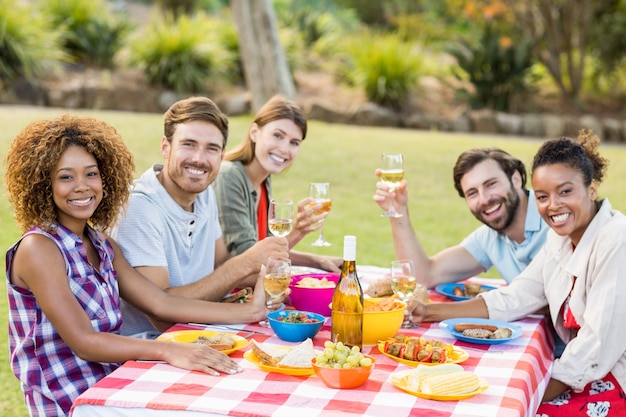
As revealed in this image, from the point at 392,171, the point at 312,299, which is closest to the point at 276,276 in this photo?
the point at 312,299

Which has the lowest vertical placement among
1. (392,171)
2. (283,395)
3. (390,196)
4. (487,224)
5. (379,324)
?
(283,395)

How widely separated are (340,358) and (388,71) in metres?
13.3

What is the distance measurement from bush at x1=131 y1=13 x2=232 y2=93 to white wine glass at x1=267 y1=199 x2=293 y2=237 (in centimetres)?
1202

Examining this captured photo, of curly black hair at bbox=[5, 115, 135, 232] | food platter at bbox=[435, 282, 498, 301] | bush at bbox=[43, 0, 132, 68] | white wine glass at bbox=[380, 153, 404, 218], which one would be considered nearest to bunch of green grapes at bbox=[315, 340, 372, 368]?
curly black hair at bbox=[5, 115, 135, 232]

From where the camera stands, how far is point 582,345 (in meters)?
3.18

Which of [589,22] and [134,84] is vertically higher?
[589,22]

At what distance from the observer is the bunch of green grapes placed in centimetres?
257

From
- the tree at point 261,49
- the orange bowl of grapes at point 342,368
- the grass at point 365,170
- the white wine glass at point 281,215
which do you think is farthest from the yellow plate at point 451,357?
the tree at point 261,49

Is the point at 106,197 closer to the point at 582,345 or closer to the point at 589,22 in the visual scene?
the point at 582,345

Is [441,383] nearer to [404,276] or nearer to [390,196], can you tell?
[404,276]

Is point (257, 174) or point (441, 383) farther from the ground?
point (257, 174)

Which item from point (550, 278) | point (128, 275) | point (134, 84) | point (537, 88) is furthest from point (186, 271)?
point (537, 88)

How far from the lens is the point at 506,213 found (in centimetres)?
422

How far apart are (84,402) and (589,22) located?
15.7 meters
